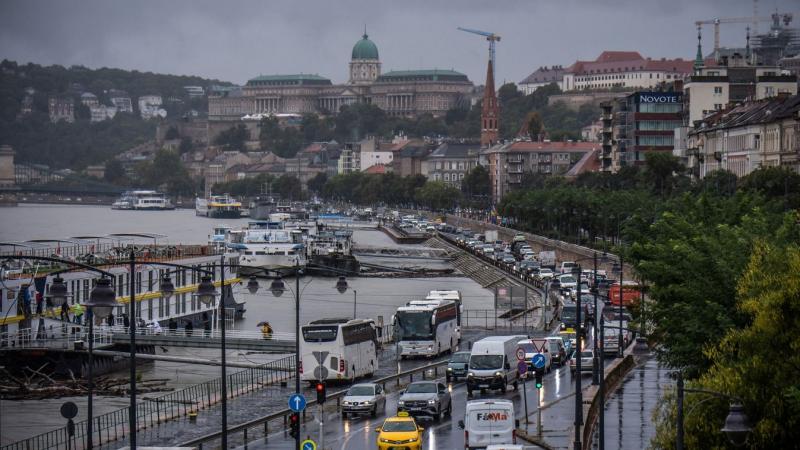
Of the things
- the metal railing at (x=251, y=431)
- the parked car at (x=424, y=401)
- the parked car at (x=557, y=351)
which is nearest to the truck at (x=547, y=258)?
the parked car at (x=557, y=351)

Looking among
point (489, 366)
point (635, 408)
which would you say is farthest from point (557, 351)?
point (635, 408)

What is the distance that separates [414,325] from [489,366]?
9544 mm

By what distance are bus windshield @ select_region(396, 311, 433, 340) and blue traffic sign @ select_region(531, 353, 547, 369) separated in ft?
25.2

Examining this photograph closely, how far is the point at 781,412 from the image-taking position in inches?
926

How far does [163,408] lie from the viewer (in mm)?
42875

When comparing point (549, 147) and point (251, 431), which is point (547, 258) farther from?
point (549, 147)

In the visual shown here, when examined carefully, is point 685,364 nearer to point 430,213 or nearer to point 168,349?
point 168,349

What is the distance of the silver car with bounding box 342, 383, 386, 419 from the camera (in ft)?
123

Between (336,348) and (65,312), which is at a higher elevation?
(65,312)

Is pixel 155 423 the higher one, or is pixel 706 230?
pixel 706 230

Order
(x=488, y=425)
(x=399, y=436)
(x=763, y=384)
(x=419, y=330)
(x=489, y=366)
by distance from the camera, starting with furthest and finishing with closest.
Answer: (x=419, y=330)
(x=489, y=366)
(x=488, y=425)
(x=399, y=436)
(x=763, y=384)

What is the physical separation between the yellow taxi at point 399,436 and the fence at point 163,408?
19.7ft

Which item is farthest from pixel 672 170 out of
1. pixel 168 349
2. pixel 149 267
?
pixel 168 349

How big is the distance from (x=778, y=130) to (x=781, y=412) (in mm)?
70318
